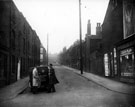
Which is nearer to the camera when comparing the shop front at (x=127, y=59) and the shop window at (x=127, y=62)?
the shop front at (x=127, y=59)

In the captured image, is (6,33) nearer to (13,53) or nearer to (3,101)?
(13,53)

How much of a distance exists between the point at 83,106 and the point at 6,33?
33.9 feet

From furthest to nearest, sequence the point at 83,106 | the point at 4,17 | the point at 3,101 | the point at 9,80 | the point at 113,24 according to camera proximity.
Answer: the point at 113,24
the point at 9,80
the point at 4,17
the point at 3,101
the point at 83,106

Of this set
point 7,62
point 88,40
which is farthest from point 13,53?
point 88,40

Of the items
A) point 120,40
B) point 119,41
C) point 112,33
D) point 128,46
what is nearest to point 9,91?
point 128,46

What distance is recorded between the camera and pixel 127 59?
15945mm

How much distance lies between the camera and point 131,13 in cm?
1531

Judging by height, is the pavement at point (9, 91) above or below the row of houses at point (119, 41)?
below

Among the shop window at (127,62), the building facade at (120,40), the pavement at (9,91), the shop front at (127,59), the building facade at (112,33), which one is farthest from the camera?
the building facade at (112,33)

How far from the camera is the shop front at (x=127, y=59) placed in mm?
14771

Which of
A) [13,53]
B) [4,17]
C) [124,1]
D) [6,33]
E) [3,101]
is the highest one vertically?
[124,1]

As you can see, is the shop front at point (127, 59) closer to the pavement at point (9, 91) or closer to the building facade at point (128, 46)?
the building facade at point (128, 46)

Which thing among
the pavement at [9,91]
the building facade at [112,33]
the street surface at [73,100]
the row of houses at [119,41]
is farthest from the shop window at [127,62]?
the pavement at [9,91]

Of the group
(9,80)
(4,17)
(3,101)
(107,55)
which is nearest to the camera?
(3,101)
